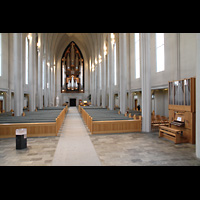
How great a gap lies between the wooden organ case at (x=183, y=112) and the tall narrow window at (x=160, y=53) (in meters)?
4.97

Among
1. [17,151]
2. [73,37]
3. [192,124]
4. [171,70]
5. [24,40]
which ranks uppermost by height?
[73,37]

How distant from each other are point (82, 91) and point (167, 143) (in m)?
30.9

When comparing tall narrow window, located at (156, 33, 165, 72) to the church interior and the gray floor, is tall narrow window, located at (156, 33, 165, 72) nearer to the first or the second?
the church interior

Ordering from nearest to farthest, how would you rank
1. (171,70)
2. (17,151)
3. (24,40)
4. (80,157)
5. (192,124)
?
(80,157)
(17,151)
(192,124)
(171,70)
(24,40)

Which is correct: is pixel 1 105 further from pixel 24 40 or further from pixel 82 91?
pixel 82 91

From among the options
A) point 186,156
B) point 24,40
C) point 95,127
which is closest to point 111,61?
point 24,40

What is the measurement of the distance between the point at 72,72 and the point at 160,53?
26.2 metres

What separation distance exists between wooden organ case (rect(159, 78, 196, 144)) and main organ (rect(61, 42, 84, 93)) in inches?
1176

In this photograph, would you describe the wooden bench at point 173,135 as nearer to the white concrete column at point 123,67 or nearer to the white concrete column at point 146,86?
the white concrete column at point 146,86

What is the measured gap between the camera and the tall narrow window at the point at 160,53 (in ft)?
39.4

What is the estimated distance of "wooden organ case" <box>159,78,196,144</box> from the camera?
654cm

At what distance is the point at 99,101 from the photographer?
2805cm

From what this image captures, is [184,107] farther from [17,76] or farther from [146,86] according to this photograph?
[17,76]

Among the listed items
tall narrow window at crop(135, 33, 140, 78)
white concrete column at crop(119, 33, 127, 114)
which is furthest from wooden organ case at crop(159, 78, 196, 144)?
tall narrow window at crop(135, 33, 140, 78)
